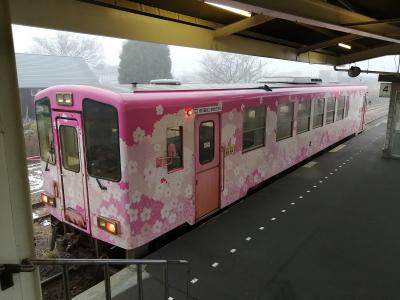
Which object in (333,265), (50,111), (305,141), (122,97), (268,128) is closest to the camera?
(122,97)

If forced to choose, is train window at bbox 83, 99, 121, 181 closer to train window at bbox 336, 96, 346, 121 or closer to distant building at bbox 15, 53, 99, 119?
train window at bbox 336, 96, 346, 121

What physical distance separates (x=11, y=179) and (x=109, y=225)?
3202 millimetres

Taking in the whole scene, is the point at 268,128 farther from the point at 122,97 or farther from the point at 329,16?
the point at 122,97

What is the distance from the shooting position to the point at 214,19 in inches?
255

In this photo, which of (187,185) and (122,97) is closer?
(122,97)

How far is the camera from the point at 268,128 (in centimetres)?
743

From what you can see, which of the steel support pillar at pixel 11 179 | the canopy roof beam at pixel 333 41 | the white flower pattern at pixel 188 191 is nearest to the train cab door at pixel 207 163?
the white flower pattern at pixel 188 191

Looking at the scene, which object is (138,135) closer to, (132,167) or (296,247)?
(132,167)

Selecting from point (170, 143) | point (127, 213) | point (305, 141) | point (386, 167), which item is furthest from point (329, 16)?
point (386, 167)

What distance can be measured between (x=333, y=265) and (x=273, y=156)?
11.6 ft

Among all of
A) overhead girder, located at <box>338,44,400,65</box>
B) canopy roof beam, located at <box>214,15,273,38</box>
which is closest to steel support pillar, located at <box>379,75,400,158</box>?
overhead girder, located at <box>338,44,400,65</box>

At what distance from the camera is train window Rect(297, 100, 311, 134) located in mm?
8988

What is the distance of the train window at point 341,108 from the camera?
1212cm

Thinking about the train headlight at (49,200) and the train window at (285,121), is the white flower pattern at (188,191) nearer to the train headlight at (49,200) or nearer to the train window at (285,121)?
the train headlight at (49,200)
